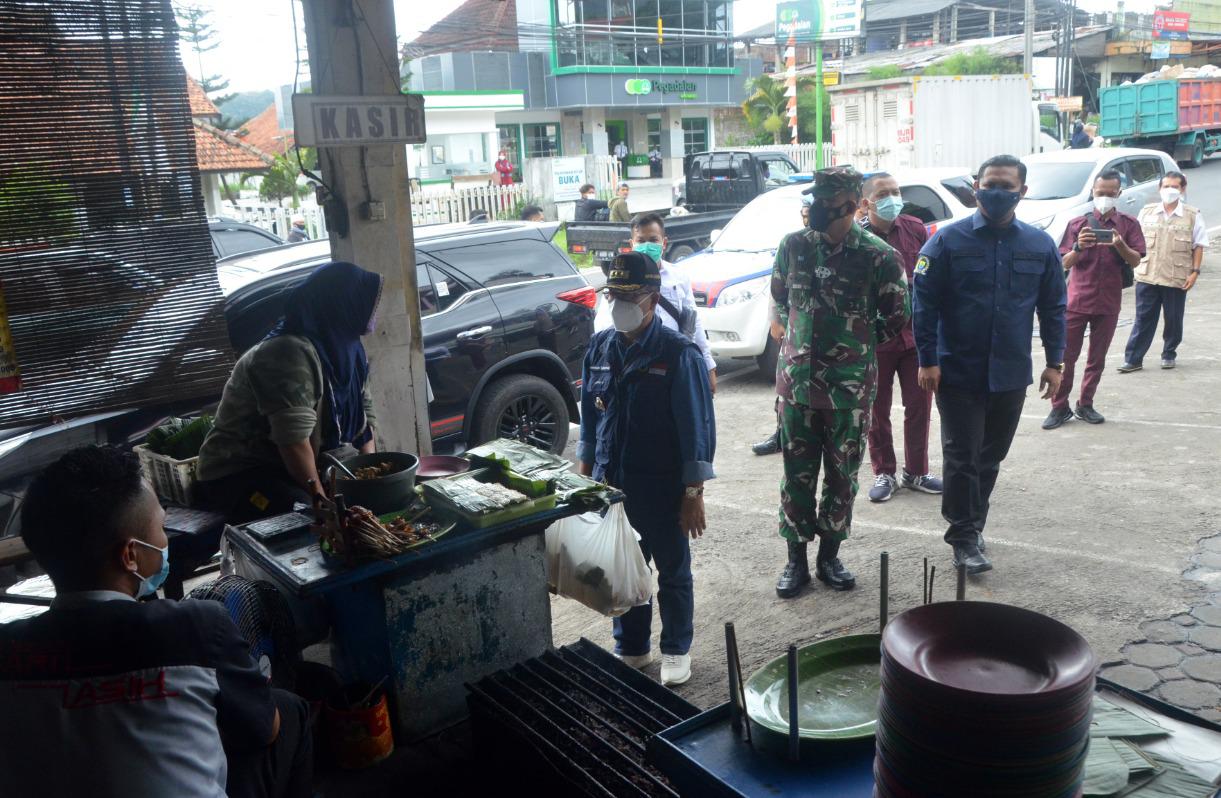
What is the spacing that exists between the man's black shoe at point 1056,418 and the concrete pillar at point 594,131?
32.2 m

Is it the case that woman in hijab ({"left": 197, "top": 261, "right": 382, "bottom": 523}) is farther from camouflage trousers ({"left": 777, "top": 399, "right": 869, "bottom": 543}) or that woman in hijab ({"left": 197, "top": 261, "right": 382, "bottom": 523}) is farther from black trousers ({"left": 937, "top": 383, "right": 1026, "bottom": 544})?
black trousers ({"left": 937, "top": 383, "right": 1026, "bottom": 544})

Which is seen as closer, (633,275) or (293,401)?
(293,401)

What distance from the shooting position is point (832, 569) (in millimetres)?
5234

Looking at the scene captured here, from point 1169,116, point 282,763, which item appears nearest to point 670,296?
point 282,763

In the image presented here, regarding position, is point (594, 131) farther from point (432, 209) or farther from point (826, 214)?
point (826, 214)

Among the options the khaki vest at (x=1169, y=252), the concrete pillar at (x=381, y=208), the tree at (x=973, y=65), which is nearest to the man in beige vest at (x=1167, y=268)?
the khaki vest at (x=1169, y=252)

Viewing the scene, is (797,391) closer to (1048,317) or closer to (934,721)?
(1048,317)

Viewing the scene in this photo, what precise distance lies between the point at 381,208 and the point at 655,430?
2.28m

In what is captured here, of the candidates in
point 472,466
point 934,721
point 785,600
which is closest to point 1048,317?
point 785,600

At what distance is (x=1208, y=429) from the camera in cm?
755

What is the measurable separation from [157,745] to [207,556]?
2498mm

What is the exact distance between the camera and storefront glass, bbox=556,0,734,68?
118 feet

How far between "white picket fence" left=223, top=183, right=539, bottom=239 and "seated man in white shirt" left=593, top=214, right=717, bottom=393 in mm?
11392

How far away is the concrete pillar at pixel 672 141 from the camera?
40312 millimetres
